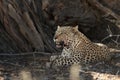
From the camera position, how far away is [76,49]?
Answer: 7.51 m

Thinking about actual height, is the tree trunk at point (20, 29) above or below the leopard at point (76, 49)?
above

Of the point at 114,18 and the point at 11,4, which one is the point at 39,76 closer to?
the point at 11,4

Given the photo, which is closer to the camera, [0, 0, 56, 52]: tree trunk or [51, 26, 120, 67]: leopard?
[51, 26, 120, 67]: leopard

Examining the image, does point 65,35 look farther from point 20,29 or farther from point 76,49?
point 20,29

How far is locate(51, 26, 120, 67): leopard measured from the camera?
24.0 feet

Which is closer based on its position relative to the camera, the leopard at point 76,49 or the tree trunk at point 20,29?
the leopard at point 76,49

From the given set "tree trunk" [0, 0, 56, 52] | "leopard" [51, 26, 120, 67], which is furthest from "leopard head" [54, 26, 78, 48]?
"tree trunk" [0, 0, 56, 52]

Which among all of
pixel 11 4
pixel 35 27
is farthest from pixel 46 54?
pixel 11 4

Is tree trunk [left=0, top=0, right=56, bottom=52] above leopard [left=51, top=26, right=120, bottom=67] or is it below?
above

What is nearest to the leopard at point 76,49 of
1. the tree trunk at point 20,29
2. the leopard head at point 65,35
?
the leopard head at point 65,35

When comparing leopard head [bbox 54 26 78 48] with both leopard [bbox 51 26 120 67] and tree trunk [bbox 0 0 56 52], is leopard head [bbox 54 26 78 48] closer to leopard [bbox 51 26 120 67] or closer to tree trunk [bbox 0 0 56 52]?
leopard [bbox 51 26 120 67]

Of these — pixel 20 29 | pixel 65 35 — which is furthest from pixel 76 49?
pixel 20 29

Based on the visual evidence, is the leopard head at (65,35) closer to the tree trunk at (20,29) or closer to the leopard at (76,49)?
the leopard at (76,49)

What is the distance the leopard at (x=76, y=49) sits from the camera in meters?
7.32
